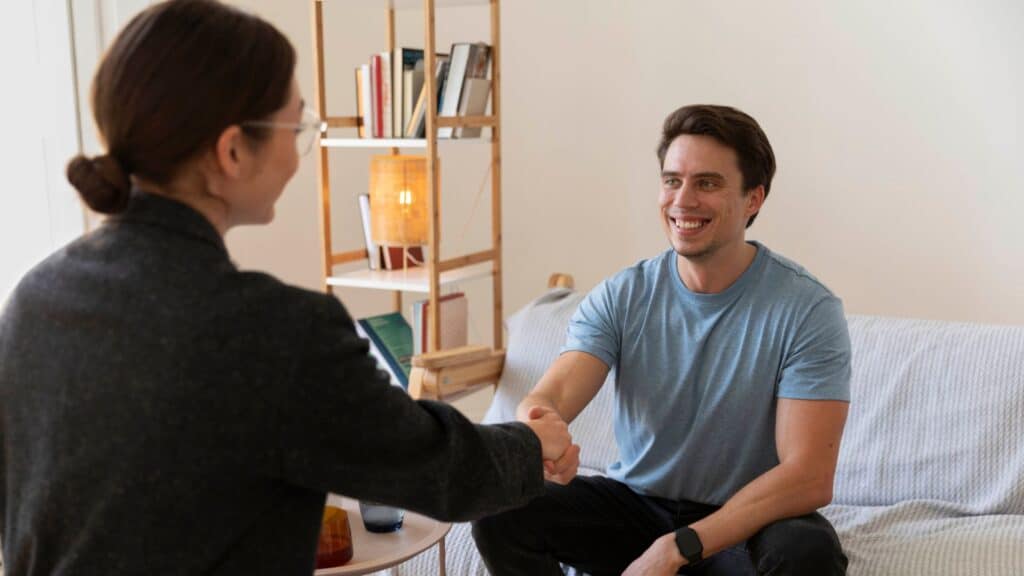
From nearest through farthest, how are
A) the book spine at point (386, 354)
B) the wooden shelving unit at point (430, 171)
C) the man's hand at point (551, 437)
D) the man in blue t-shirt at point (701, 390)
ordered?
the man's hand at point (551, 437), the man in blue t-shirt at point (701, 390), the wooden shelving unit at point (430, 171), the book spine at point (386, 354)

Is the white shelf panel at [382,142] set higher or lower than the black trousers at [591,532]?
higher

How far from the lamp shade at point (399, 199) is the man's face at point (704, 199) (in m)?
0.98

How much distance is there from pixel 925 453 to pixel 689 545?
78 cm

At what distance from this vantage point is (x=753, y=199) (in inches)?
83.9

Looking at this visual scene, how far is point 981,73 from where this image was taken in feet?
9.16

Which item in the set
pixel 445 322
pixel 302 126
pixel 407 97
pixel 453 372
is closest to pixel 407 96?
pixel 407 97

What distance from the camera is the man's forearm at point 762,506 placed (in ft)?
6.05

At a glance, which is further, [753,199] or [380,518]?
[753,199]

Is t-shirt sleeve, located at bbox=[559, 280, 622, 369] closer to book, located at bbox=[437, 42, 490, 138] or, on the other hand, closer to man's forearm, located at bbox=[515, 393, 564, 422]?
man's forearm, located at bbox=[515, 393, 564, 422]

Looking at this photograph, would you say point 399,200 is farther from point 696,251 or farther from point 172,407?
point 172,407

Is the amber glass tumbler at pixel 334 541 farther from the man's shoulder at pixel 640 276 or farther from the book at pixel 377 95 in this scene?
the book at pixel 377 95

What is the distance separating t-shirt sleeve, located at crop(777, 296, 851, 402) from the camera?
6.23 ft

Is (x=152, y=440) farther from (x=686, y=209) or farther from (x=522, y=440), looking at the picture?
(x=686, y=209)

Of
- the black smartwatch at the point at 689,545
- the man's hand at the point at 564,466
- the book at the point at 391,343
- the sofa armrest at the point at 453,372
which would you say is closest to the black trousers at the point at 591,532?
the black smartwatch at the point at 689,545
